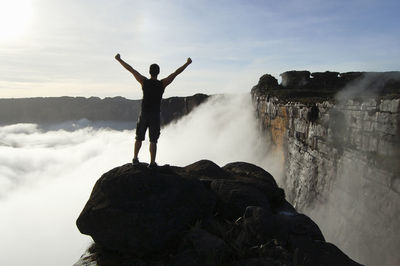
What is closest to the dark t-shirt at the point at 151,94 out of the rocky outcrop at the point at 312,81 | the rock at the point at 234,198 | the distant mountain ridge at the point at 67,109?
the rock at the point at 234,198

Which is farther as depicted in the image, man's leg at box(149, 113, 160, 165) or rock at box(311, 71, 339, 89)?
rock at box(311, 71, 339, 89)

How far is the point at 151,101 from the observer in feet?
21.4

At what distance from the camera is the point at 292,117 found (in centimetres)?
1753

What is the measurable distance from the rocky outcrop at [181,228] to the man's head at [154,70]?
1.77 m

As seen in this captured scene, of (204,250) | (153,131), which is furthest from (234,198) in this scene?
(153,131)

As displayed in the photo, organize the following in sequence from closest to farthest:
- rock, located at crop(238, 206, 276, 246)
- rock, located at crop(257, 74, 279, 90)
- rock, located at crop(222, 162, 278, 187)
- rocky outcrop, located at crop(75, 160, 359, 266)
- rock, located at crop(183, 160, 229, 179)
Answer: rocky outcrop, located at crop(75, 160, 359, 266) < rock, located at crop(238, 206, 276, 246) < rock, located at crop(183, 160, 229, 179) < rock, located at crop(222, 162, 278, 187) < rock, located at crop(257, 74, 279, 90)

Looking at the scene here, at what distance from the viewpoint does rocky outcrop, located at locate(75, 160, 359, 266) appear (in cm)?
506

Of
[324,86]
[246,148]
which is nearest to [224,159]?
[246,148]

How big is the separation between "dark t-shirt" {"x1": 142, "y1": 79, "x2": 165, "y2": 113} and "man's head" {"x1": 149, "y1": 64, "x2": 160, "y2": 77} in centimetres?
12

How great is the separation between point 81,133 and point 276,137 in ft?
621

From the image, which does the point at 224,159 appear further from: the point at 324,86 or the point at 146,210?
the point at 146,210

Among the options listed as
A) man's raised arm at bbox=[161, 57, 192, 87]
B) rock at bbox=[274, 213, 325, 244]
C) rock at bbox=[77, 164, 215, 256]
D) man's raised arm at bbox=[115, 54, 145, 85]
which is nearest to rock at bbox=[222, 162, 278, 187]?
rock at bbox=[274, 213, 325, 244]

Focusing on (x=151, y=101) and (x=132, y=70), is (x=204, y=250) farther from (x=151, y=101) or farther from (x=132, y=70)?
(x=132, y=70)

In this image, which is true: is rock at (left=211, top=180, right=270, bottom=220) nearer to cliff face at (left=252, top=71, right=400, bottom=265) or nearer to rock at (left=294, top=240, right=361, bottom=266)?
rock at (left=294, top=240, right=361, bottom=266)
